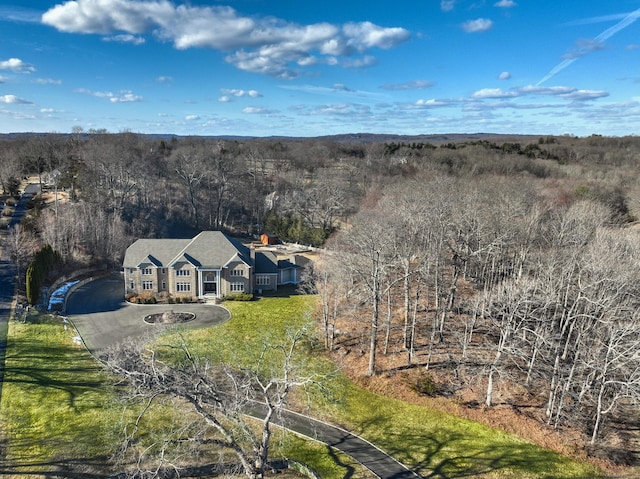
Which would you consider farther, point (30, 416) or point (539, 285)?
point (539, 285)

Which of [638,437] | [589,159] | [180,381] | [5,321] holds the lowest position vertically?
[638,437]

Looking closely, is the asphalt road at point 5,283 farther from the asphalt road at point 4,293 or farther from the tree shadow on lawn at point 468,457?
the tree shadow on lawn at point 468,457

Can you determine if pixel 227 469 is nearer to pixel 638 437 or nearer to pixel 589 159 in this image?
pixel 638 437

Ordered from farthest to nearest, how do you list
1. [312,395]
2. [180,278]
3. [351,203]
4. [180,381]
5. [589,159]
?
[589,159], [351,203], [180,278], [312,395], [180,381]

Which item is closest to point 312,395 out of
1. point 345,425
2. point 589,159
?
point 345,425

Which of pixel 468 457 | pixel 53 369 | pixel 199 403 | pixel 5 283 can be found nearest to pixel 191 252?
pixel 5 283

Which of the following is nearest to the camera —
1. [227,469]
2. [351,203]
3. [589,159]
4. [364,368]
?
[227,469]

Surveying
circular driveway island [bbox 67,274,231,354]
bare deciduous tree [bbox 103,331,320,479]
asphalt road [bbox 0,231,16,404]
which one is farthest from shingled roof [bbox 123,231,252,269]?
bare deciduous tree [bbox 103,331,320,479]
